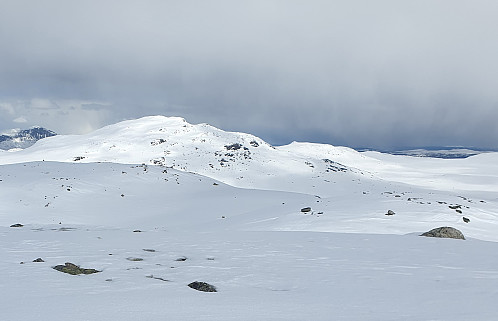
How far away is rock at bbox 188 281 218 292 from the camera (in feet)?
29.1

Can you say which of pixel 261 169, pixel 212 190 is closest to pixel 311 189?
pixel 261 169

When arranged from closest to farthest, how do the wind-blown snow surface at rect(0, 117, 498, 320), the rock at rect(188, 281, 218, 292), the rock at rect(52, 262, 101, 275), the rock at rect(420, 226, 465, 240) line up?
the wind-blown snow surface at rect(0, 117, 498, 320)
the rock at rect(188, 281, 218, 292)
the rock at rect(52, 262, 101, 275)
the rock at rect(420, 226, 465, 240)

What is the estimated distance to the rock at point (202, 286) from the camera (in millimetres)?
8859

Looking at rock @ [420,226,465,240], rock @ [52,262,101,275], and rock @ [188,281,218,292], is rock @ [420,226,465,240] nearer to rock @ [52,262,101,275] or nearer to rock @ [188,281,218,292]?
rock @ [188,281,218,292]

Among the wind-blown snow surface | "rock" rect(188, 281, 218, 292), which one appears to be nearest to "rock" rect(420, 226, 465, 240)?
the wind-blown snow surface

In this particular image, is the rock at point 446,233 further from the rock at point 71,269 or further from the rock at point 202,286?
the rock at point 71,269

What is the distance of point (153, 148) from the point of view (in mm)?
117125

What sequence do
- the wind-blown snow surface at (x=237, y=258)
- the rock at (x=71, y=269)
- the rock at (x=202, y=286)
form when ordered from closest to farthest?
the wind-blown snow surface at (x=237, y=258), the rock at (x=202, y=286), the rock at (x=71, y=269)

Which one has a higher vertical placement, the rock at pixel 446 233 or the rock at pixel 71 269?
the rock at pixel 446 233

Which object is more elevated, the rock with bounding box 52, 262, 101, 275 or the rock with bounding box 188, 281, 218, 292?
the rock with bounding box 52, 262, 101, 275

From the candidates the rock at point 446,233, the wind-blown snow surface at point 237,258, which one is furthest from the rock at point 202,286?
the rock at point 446,233

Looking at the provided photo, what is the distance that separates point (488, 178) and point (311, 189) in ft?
321

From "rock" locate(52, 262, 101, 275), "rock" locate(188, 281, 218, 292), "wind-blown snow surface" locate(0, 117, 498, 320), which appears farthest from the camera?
"rock" locate(52, 262, 101, 275)

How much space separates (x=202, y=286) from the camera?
8.99 meters
